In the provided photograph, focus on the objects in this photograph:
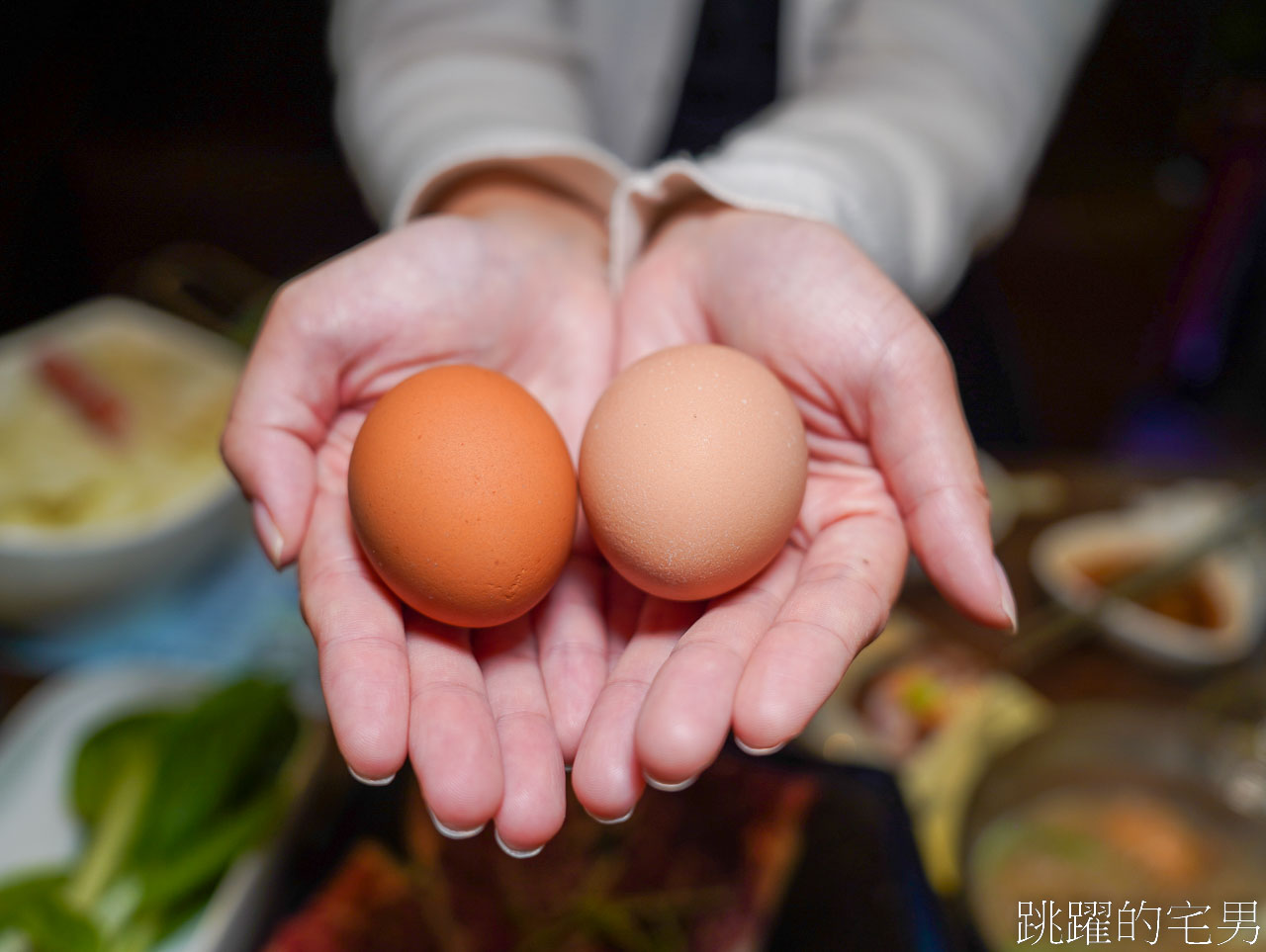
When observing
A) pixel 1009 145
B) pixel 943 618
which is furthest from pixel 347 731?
pixel 1009 145

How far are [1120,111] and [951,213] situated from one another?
1881 millimetres

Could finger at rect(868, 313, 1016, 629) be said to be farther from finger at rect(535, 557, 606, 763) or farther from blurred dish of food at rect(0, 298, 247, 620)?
blurred dish of food at rect(0, 298, 247, 620)

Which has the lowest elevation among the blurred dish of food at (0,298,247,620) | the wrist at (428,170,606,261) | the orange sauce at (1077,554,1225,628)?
the orange sauce at (1077,554,1225,628)

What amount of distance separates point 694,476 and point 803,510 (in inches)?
6.4

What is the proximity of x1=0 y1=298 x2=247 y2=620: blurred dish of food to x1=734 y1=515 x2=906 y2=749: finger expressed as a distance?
1022 millimetres

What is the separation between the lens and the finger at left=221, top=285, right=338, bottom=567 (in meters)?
0.77

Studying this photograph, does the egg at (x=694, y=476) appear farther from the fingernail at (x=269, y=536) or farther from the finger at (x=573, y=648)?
the fingernail at (x=269, y=536)

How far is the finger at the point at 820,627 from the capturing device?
1.99ft

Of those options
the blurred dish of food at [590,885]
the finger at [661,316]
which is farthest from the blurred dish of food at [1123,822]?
the finger at [661,316]

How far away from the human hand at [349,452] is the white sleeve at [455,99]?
0.07 meters

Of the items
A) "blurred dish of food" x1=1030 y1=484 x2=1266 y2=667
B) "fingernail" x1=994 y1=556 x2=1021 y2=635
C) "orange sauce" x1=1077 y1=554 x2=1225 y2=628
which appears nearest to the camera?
"fingernail" x1=994 y1=556 x2=1021 y2=635

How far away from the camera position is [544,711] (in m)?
0.71

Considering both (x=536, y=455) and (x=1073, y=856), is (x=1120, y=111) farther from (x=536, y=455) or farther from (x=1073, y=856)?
(x=536, y=455)

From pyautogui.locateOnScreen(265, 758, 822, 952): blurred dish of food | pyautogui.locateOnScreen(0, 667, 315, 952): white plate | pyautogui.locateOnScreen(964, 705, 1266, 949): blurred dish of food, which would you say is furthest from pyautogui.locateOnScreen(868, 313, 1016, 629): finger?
pyautogui.locateOnScreen(0, 667, 315, 952): white plate
